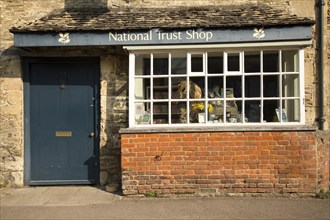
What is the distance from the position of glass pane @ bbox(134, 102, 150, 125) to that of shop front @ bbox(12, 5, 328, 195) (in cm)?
2

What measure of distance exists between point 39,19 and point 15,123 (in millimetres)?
2275

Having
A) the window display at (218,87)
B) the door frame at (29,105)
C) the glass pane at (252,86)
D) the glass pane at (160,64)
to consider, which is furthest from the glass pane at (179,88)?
the door frame at (29,105)

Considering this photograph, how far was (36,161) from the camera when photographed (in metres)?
7.41

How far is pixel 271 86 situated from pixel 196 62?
5.19 ft

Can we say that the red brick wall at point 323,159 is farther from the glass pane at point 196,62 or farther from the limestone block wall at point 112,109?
the limestone block wall at point 112,109

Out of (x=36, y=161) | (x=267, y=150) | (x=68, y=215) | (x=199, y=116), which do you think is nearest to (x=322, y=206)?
(x=267, y=150)

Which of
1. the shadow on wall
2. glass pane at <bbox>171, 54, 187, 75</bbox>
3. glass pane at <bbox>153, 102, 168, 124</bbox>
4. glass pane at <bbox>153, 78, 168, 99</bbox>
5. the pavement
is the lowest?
the pavement

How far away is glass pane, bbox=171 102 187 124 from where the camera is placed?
6.82m

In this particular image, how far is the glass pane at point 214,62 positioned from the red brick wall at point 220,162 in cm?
127

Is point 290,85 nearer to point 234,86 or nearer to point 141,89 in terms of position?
point 234,86

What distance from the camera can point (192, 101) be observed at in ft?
22.2

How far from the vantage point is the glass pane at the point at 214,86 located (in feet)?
22.2

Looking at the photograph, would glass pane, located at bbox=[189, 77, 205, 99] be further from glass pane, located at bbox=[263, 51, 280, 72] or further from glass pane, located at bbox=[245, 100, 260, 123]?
glass pane, located at bbox=[263, 51, 280, 72]

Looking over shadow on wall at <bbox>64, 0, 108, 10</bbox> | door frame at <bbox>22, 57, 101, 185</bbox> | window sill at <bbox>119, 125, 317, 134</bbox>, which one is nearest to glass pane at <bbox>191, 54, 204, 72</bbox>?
window sill at <bbox>119, 125, 317, 134</bbox>
